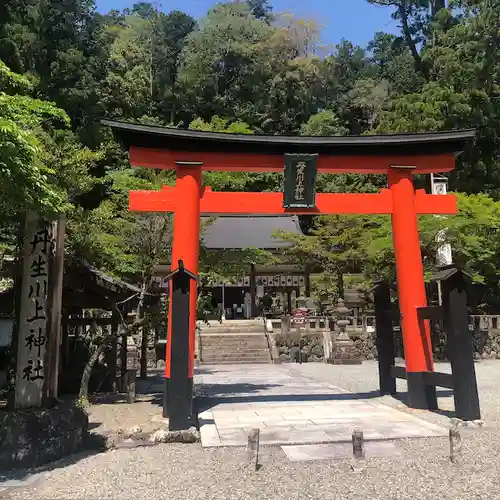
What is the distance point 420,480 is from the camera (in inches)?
197

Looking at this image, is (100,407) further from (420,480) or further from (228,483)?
(420,480)

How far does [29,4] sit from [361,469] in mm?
34193

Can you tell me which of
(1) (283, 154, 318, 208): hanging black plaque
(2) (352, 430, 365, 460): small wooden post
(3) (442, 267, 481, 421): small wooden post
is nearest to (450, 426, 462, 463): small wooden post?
(2) (352, 430, 365, 460): small wooden post

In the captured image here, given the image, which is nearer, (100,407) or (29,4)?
(100,407)

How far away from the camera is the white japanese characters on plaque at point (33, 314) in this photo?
6156 mm

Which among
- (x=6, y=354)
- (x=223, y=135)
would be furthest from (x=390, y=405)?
(x=6, y=354)

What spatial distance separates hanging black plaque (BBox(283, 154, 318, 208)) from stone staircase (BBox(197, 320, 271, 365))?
12412mm

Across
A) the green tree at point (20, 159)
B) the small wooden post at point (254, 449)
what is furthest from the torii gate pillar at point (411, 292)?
the green tree at point (20, 159)

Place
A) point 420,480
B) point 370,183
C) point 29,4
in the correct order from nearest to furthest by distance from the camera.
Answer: point 420,480, point 29,4, point 370,183

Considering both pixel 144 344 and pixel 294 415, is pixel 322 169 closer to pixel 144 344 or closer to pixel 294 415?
Result: pixel 294 415

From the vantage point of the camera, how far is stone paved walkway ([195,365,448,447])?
7043 millimetres

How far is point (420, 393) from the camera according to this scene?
902 centimetres

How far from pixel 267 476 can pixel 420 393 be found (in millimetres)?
4876

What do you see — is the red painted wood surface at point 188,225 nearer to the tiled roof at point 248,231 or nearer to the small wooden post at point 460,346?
the small wooden post at point 460,346
